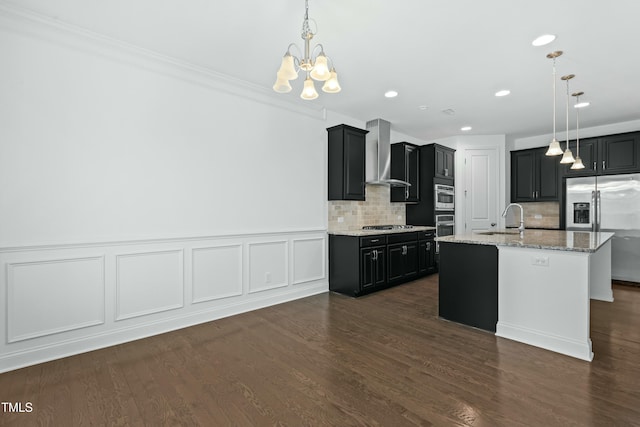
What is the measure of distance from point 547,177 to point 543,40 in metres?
4.02

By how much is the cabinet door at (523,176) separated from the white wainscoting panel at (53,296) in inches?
278

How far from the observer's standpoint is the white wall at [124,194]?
2.49 metres

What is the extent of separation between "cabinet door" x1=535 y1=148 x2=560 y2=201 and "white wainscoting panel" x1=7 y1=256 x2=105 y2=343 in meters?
7.15

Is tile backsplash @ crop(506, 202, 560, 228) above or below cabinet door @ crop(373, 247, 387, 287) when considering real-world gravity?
above

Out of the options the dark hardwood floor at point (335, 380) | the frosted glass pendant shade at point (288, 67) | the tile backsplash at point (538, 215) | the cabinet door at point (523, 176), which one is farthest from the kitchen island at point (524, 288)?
the tile backsplash at point (538, 215)

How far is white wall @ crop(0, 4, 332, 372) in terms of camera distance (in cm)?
249

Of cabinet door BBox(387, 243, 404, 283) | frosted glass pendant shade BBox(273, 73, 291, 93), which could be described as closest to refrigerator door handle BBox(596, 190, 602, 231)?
cabinet door BBox(387, 243, 404, 283)

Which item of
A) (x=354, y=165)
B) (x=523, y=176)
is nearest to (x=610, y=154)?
(x=523, y=176)

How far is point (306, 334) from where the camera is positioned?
10.1 ft

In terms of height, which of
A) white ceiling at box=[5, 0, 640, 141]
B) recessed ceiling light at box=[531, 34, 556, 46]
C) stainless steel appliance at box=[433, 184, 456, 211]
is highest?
white ceiling at box=[5, 0, 640, 141]

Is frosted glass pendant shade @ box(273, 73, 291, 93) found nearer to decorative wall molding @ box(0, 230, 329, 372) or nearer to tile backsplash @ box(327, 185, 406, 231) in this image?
decorative wall molding @ box(0, 230, 329, 372)

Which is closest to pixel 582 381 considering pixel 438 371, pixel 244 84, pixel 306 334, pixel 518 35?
pixel 438 371

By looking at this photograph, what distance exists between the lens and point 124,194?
9.76 ft

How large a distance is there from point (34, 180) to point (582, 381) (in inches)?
176
